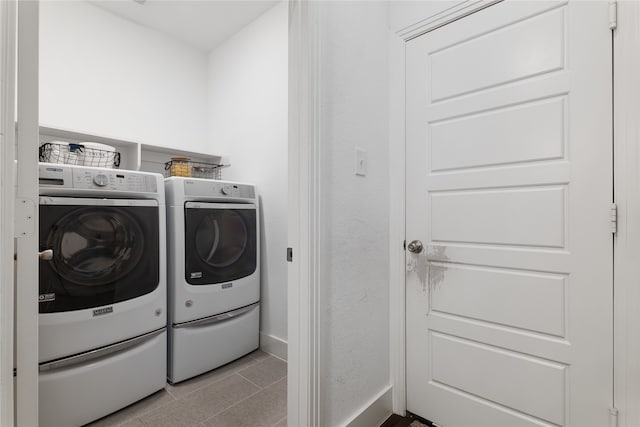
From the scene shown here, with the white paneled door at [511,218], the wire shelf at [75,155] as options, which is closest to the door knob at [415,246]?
the white paneled door at [511,218]

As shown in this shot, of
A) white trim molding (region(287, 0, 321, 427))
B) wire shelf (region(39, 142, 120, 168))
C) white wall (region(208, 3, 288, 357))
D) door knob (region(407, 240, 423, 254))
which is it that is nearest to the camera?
white trim molding (region(287, 0, 321, 427))

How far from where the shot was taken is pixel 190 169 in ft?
7.91

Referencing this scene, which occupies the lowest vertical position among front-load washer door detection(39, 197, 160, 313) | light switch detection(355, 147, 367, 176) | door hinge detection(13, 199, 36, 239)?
front-load washer door detection(39, 197, 160, 313)

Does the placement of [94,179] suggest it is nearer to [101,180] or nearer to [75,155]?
[101,180]

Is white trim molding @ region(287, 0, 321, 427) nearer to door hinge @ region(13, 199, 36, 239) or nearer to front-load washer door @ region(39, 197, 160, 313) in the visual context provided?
door hinge @ region(13, 199, 36, 239)

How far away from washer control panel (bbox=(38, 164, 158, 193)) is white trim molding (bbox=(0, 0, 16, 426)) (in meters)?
0.88

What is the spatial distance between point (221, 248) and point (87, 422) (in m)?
1.09

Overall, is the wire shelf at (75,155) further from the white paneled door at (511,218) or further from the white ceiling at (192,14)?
the white paneled door at (511,218)

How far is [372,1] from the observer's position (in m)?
1.47

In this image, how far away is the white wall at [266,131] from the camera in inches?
88.4

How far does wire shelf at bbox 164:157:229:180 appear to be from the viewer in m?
2.35

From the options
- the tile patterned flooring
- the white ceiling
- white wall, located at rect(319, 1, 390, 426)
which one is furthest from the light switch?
the white ceiling

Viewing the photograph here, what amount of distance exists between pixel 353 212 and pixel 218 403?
135 centimetres

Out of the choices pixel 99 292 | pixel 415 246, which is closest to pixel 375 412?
pixel 415 246
